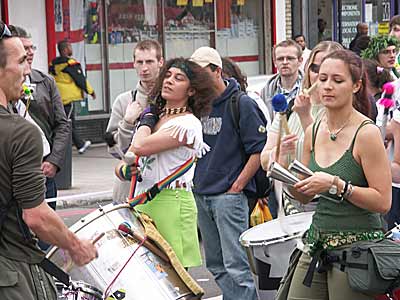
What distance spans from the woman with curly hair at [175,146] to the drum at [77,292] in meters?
1.21

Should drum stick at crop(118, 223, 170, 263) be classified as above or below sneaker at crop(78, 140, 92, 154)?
above

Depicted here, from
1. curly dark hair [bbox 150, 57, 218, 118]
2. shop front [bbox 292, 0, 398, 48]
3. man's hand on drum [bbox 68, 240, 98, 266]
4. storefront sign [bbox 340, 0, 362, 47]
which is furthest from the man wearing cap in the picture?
storefront sign [bbox 340, 0, 362, 47]

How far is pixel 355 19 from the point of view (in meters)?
25.0

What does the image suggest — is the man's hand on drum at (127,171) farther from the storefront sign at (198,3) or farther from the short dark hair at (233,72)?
the storefront sign at (198,3)

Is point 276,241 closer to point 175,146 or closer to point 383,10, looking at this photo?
point 175,146

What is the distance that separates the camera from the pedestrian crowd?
4.34 m

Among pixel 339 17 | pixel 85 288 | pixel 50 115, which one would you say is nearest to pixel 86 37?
pixel 339 17

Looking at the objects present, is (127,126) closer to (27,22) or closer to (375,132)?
(375,132)

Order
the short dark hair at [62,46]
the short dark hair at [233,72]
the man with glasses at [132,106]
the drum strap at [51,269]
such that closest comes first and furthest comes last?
the drum strap at [51,269]
the man with glasses at [132,106]
the short dark hair at [233,72]
the short dark hair at [62,46]

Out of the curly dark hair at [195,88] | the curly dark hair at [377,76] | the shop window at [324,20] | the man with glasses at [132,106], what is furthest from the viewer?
the shop window at [324,20]

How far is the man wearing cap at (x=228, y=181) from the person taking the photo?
6680mm

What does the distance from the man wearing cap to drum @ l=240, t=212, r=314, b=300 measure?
0.61 meters

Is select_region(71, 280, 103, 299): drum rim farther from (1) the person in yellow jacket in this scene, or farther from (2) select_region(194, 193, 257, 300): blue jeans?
(1) the person in yellow jacket

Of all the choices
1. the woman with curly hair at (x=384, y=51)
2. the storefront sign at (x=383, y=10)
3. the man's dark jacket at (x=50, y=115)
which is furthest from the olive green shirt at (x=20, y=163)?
the storefront sign at (x=383, y=10)
